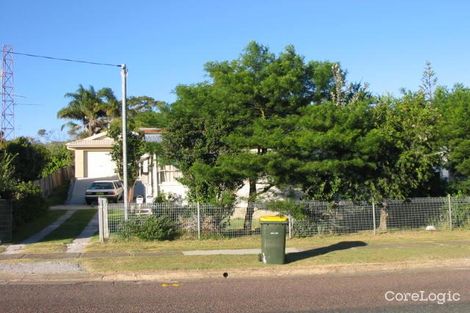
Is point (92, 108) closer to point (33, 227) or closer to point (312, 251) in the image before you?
point (33, 227)

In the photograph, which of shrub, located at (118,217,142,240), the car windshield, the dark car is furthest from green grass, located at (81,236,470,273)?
the car windshield

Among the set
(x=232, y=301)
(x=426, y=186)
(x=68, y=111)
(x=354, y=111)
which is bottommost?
(x=232, y=301)

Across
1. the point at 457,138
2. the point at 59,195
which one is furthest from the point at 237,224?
the point at 59,195

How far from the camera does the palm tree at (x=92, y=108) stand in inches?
2206

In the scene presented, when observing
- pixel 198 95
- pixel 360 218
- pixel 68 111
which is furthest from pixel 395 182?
pixel 68 111

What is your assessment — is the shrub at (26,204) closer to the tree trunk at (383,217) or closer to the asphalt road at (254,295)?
the asphalt road at (254,295)

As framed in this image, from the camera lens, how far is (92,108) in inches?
2221

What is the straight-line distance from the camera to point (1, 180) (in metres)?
16.6

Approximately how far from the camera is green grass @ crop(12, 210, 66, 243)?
16883 millimetres

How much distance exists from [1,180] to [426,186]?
1359cm

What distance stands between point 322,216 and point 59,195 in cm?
2356

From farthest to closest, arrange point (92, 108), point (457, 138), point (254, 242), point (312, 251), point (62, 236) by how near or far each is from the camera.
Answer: point (92, 108), point (457, 138), point (62, 236), point (254, 242), point (312, 251)

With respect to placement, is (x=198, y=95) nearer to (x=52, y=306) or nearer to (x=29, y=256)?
(x=29, y=256)

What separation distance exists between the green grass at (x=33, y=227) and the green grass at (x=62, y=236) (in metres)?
0.64
